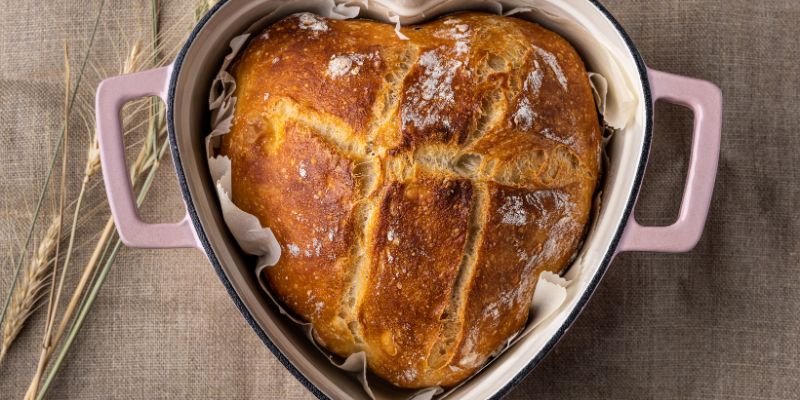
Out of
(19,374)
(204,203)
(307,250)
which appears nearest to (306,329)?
(307,250)

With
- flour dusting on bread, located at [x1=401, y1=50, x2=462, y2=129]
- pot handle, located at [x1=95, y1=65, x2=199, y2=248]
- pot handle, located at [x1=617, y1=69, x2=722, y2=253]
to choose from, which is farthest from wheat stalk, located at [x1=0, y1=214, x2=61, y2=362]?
pot handle, located at [x1=617, y1=69, x2=722, y2=253]

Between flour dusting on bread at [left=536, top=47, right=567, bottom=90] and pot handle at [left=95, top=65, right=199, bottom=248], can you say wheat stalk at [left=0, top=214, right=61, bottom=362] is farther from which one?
flour dusting on bread at [left=536, top=47, right=567, bottom=90]

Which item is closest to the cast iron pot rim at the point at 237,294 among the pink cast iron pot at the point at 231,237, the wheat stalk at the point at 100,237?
the pink cast iron pot at the point at 231,237

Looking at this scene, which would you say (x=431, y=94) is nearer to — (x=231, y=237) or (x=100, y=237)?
(x=231, y=237)

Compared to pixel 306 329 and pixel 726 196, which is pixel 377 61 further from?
pixel 726 196

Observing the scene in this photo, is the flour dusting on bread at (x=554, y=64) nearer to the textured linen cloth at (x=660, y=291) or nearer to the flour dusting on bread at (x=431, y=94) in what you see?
the flour dusting on bread at (x=431, y=94)

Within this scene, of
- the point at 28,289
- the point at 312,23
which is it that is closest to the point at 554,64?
the point at 312,23

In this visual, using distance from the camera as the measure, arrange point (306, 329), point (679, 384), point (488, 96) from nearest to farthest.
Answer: point (488, 96) < point (306, 329) < point (679, 384)
